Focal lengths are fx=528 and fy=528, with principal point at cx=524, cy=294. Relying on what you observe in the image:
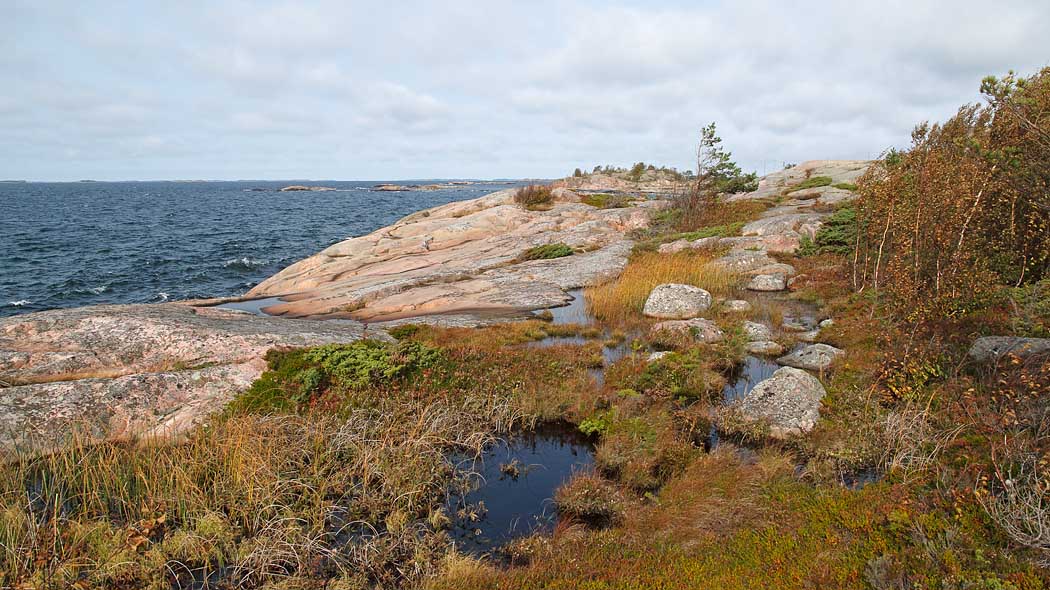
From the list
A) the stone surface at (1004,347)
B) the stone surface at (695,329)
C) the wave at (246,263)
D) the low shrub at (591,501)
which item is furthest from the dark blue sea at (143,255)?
the stone surface at (1004,347)

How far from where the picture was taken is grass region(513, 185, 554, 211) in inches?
1721

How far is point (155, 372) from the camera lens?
10.9m

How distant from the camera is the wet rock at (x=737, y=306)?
57.1 ft

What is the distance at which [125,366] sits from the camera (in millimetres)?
11422

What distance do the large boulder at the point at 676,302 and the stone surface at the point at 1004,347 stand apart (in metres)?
7.41

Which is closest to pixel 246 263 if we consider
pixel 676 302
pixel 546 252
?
pixel 546 252

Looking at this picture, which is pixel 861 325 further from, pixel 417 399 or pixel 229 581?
pixel 229 581

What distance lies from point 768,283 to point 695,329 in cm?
840

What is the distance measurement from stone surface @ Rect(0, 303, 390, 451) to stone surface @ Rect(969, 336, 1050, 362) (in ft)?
44.7

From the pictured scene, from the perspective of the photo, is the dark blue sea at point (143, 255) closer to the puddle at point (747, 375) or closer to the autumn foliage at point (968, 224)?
the puddle at point (747, 375)

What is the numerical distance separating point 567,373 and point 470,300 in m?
8.37

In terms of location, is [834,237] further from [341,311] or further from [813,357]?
[341,311]

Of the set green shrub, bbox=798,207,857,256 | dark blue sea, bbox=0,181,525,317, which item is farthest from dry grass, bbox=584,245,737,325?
dark blue sea, bbox=0,181,525,317

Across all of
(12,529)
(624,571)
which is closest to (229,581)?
(12,529)
